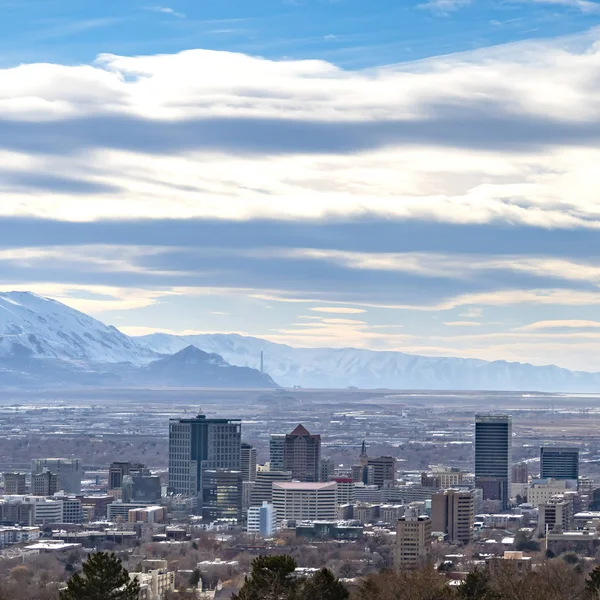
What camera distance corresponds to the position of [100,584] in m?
62.9

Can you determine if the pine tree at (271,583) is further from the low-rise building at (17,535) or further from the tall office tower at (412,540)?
the low-rise building at (17,535)

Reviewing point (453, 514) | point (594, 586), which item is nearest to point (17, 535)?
point (453, 514)

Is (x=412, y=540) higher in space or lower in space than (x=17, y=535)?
higher

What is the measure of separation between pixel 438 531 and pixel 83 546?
3521 centimetres

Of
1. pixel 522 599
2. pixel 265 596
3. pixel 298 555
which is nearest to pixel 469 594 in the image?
pixel 522 599

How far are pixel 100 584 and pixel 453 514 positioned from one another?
417 ft

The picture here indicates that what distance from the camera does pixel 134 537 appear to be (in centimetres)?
18138

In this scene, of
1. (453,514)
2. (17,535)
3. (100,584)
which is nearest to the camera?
(100,584)

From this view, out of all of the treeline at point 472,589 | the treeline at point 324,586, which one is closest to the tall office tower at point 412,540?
the treeline at point 324,586

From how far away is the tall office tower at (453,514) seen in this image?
182000 mm

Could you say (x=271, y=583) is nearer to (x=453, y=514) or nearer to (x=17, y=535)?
(x=453, y=514)

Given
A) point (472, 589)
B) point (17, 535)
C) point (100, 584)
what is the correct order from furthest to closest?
point (17, 535)
point (472, 589)
point (100, 584)

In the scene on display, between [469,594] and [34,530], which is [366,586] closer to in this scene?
[469,594]

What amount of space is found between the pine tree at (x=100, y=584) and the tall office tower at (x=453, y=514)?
4571 inches
